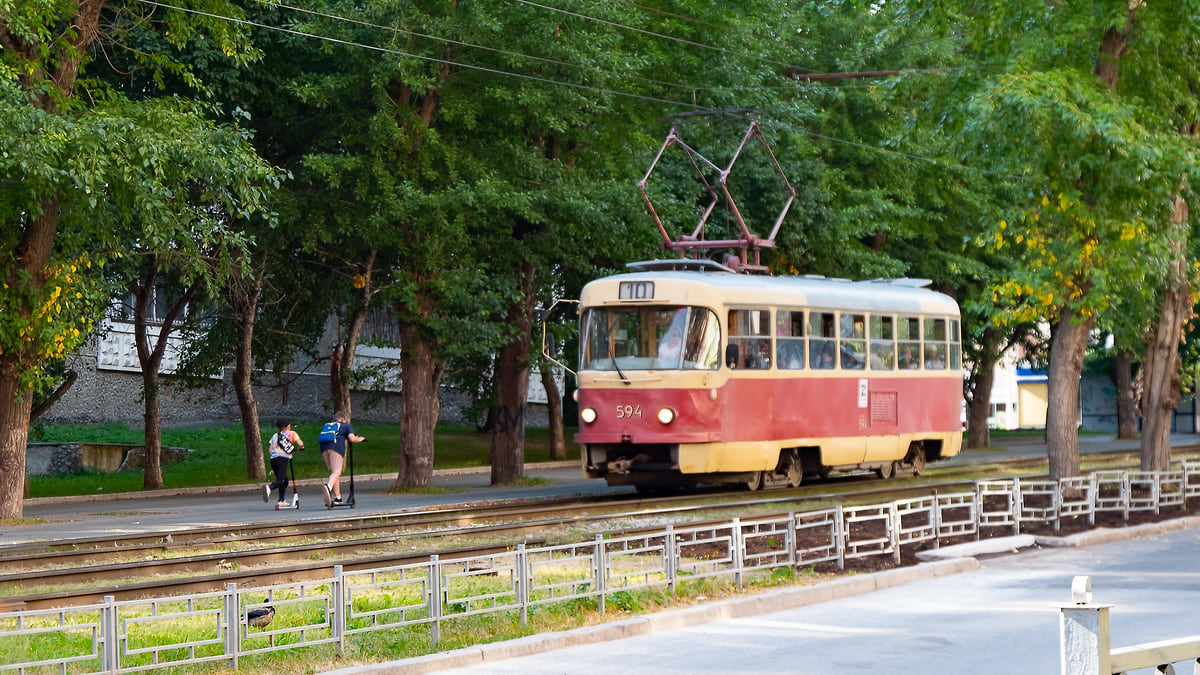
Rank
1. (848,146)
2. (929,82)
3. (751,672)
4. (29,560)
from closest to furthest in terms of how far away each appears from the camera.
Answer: (751,672)
(29,560)
(929,82)
(848,146)

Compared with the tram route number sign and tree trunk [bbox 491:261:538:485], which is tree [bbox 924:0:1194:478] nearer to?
the tram route number sign

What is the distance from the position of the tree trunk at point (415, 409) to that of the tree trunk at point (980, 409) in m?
22.4

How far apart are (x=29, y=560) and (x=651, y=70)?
687 inches

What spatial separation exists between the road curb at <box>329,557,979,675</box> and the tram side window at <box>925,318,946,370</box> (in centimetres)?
1442

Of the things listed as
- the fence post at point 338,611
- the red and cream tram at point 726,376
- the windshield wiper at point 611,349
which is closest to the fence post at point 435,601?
the fence post at point 338,611

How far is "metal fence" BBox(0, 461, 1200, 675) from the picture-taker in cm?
945

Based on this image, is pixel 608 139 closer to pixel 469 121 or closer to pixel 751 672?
pixel 469 121

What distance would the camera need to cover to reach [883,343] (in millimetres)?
28609

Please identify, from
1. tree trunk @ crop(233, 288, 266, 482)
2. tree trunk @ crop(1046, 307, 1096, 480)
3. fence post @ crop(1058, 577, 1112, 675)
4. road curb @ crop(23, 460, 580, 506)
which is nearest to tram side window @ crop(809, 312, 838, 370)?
tree trunk @ crop(1046, 307, 1096, 480)

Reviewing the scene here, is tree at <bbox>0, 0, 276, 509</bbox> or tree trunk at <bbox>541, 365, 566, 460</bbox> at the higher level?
tree at <bbox>0, 0, 276, 509</bbox>

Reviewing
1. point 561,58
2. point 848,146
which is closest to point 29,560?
point 561,58

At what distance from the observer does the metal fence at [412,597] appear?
9453 mm

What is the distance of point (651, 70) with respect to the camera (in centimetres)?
3042

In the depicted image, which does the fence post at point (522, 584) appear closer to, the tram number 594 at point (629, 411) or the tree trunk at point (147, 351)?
the tram number 594 at point (629, 411)
